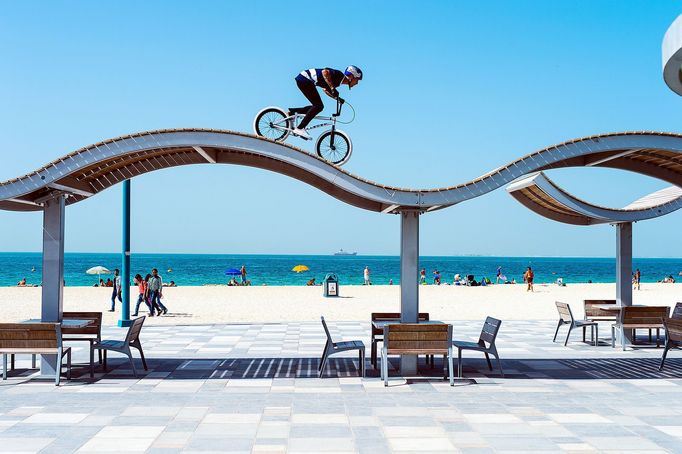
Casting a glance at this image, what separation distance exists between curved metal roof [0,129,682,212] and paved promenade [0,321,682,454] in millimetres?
2650

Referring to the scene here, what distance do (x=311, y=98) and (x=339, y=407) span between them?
680 centimetres

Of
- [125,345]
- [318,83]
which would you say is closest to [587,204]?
[318,83]

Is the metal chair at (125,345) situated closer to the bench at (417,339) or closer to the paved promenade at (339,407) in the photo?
the paved promenade at (339,407)

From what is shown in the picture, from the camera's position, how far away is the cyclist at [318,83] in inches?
515

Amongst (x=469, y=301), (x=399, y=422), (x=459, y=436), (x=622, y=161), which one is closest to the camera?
(x=459, y=436)

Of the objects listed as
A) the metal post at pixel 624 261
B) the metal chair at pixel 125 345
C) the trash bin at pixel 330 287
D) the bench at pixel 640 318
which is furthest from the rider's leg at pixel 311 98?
the trash bin at pixel 330 287

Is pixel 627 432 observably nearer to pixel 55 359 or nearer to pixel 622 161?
pixel 622 161

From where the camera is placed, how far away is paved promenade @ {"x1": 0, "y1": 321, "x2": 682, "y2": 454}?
22.4 ft

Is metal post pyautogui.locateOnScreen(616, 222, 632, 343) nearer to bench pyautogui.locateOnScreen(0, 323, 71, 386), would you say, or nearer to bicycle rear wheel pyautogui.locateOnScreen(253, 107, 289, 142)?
bicycle rear wheel pyautogui.locateOnScreen(253, 107, 289, 142)

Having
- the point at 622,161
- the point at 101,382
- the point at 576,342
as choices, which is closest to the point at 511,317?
the point at 576,342

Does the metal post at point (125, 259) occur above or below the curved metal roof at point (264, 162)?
below

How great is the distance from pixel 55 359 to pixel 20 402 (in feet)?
6.58

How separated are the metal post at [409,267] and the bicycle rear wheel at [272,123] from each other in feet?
12.8

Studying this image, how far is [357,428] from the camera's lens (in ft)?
24.3
